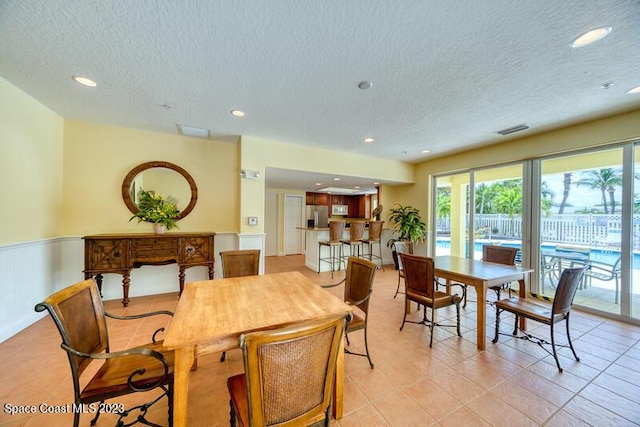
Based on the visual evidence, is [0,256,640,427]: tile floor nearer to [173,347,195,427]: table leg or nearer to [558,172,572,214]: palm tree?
[173,347,195,427]: table leg

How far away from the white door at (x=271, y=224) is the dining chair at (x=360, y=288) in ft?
17.7

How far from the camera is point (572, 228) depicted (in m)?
3.44

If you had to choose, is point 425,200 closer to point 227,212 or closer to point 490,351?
point 490,351

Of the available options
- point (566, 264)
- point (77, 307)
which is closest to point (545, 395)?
point (566, 264)

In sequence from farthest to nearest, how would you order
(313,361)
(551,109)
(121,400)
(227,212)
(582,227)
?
(227,212), (582,227), (551,109), (121,400), (313,361)

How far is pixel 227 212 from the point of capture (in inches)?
163

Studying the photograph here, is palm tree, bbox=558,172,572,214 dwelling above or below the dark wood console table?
above

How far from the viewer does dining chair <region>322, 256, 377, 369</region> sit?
1.94 m

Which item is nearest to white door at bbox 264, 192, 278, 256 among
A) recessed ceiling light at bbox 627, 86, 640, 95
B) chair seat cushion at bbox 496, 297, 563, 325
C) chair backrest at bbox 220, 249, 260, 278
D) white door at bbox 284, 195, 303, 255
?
white door at bbox 284, 195, 303, 255

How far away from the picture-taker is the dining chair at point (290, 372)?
824 millimetres

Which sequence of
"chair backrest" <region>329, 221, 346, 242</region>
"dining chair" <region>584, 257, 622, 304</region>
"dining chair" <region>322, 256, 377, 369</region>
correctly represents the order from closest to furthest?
1. "dining chair" <region>322, 256, 377, 369</region>
2. "dining chair" <region>584, 257, 622, 304</region>
3. "chair backrest" <region>329, 221, 346, 242</region>

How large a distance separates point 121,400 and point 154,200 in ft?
8.86

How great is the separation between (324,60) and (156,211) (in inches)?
126

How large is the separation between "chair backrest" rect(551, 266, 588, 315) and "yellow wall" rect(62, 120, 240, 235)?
159 inches
